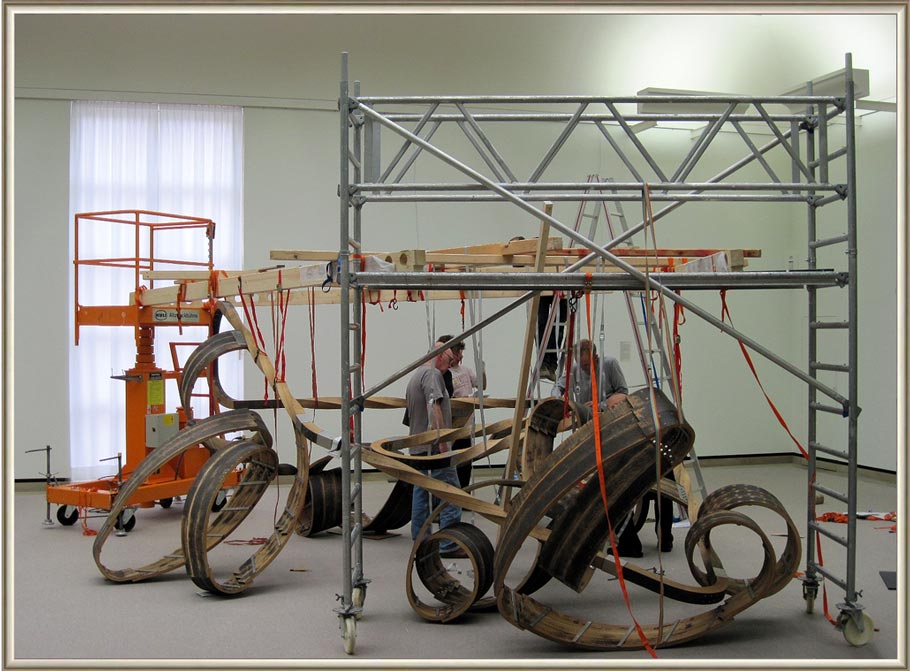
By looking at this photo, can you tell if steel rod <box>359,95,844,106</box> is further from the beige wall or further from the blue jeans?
the beige wall

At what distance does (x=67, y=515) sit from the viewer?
864 centimetres

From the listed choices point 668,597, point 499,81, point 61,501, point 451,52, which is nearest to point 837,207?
point 499,81

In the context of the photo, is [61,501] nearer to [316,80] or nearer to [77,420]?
[77,420]

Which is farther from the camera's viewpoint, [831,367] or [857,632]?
[831,367]

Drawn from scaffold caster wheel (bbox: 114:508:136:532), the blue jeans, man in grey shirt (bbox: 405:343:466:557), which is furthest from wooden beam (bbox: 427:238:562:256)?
scaffold caster wheel (bbox: 114:508:136:532)

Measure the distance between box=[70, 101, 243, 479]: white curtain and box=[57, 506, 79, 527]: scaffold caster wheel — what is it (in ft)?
6.67

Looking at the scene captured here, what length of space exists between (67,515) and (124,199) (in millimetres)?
4089

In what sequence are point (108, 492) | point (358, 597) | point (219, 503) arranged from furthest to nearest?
point (219, 503) < point (108, 492) < point (358, 597)

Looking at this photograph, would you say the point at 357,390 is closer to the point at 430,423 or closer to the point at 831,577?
the point at 430,423

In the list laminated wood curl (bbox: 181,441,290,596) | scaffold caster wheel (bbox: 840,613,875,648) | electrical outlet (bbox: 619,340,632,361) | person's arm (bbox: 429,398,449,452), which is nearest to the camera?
scaffold caster wheel (bbox: 840,613,875,648)

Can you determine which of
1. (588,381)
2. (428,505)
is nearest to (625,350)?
(588,381)

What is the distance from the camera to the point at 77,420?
1076 centimetres

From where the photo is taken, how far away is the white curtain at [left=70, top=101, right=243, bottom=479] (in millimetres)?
10758

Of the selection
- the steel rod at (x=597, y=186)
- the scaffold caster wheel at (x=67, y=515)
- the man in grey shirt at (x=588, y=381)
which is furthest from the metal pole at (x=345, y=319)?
the scaffold caster wheel at (x=67, y=515)
